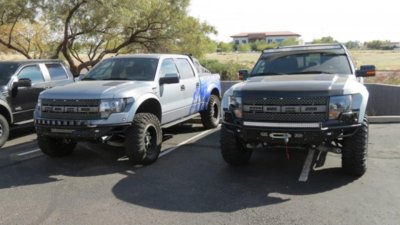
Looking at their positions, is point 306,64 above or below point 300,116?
above

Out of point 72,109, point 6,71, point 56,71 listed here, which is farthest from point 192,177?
point 56,71

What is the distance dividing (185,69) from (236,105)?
326 cm

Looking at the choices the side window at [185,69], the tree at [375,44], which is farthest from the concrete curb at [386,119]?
the tree at [375,44]

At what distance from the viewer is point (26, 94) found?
9.74m

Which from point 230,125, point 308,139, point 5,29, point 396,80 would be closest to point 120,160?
point 230,125

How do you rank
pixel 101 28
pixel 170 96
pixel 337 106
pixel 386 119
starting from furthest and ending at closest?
1. pixel 101 28
2. pixel 386 119
3. pixel 170 96
4. pixel 337 106

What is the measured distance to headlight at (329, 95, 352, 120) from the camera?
5492 millimetres

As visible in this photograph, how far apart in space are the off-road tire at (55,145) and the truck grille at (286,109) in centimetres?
318

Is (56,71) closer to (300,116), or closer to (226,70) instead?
Answer: (300,116)

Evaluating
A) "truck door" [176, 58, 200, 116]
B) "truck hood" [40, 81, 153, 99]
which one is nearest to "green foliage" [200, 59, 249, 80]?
"truck door" [176, 58, 200, 116]

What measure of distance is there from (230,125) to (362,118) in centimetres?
174

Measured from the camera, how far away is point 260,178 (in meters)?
6.15

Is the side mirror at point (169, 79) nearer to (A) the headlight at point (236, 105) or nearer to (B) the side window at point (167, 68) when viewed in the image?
(B) the side window at point (167, 68)

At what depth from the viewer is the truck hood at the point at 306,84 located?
5578 mm
